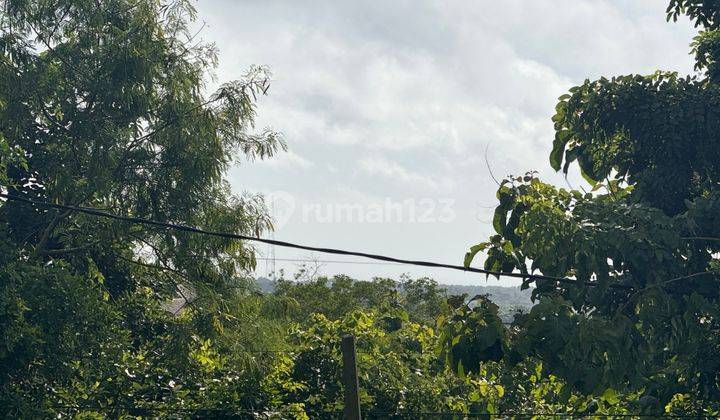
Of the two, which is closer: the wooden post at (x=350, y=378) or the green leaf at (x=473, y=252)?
the wooden post at (x=350, y=378)

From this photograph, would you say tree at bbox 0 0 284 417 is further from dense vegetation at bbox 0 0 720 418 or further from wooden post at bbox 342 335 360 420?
wooden post at bbox 342 335 360 420

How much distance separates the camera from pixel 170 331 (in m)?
17.8

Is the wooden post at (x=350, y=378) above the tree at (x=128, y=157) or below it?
below

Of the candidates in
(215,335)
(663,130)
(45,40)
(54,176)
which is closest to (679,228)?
(663,130)

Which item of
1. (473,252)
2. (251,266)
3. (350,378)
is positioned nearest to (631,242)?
(473,252)

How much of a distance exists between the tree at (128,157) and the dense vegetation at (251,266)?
44 millimetres

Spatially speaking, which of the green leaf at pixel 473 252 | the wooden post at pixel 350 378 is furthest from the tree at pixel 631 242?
the wooden post at pixel 350 378

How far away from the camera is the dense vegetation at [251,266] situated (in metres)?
9.39

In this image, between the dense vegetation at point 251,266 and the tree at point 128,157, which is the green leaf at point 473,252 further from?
the tree at point 128,157

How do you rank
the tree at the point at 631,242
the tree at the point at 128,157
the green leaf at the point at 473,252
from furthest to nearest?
1. the tree at the point at 128,157
2. the green leaf at the point at 473,252
3. the tree at the point at 631,242

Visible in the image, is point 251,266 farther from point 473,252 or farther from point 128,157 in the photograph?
point 473,252

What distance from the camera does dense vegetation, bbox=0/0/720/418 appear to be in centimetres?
939

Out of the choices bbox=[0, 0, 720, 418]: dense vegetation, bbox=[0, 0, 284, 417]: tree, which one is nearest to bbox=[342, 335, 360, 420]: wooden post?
bbox=[0, 0, 720, 418]: dense vegetation

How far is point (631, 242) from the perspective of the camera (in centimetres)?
945
